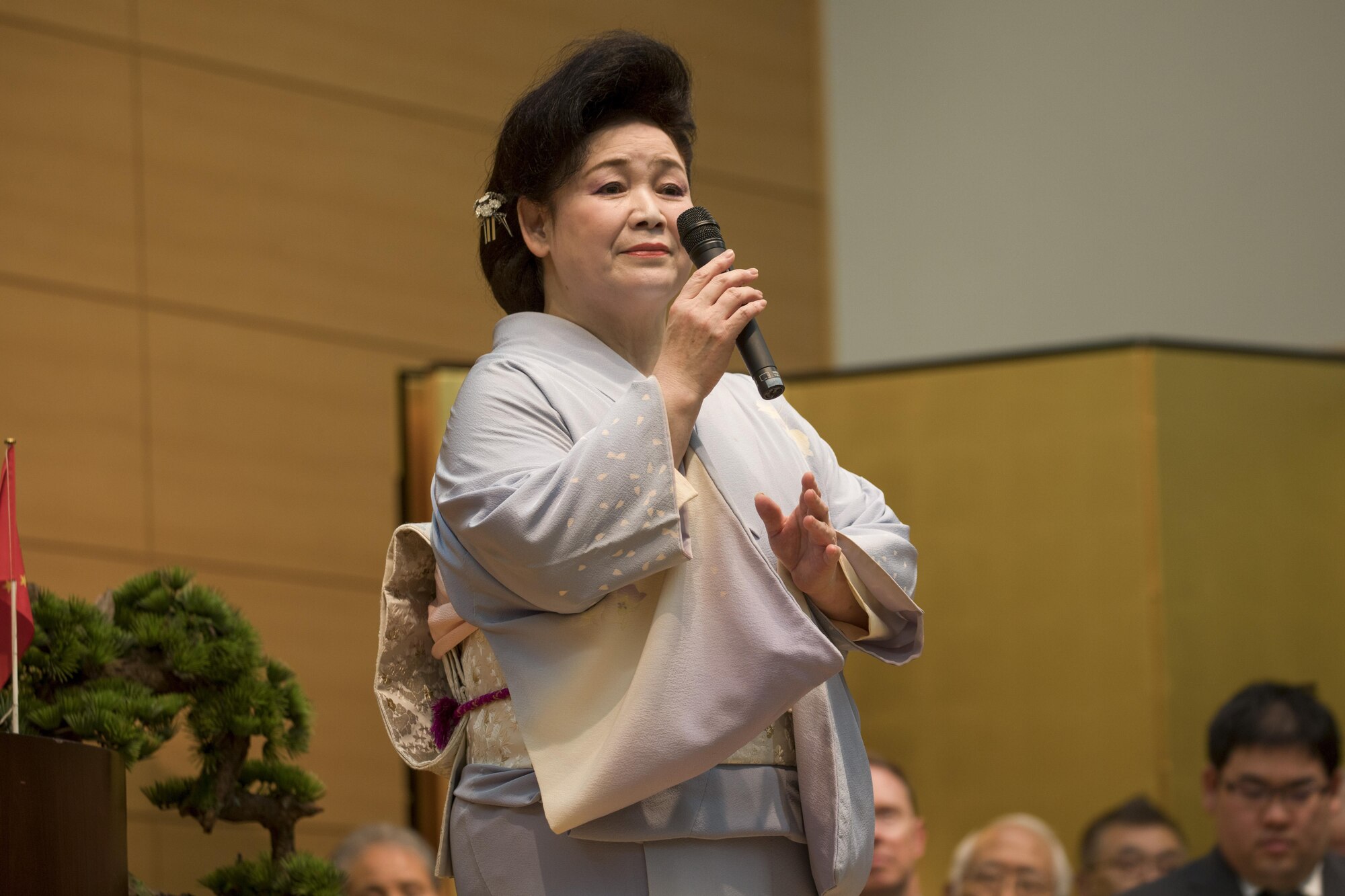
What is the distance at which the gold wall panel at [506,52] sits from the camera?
512 centimetres

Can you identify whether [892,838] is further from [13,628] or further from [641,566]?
[641,566]

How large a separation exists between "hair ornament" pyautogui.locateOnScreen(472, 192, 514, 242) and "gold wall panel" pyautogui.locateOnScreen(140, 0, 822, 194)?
9.33ft

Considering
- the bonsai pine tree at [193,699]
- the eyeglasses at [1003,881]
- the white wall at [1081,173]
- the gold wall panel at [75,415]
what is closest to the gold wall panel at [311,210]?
the gold wall panel at [75,415]

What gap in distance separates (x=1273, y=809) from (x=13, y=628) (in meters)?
2.47

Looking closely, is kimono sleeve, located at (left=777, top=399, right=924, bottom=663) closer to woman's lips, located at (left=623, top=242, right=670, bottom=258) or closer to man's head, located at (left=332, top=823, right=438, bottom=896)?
woman's lips, located at (left=623, top=242, right=670, bottom=258)

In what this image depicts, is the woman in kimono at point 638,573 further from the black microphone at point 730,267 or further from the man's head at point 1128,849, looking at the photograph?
the man's head at point 1128,849

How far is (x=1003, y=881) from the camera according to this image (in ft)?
12.7

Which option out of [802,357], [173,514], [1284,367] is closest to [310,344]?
[173,514]

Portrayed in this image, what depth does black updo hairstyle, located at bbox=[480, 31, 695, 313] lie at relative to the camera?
1831mm

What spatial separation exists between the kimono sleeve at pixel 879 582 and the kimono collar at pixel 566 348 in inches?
10.1

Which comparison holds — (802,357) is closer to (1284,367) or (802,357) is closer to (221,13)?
(1284,367)

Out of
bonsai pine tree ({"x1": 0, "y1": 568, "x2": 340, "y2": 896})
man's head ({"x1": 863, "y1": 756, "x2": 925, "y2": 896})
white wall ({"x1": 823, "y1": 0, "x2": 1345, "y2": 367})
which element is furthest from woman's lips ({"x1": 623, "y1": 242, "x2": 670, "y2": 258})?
white wall ({"x1": 823, "y1": 0, "x2": 1345, "y2": 367})

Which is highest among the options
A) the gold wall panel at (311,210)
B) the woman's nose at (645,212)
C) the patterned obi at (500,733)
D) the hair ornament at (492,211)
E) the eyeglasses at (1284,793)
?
the gold wall panel at (311,210)

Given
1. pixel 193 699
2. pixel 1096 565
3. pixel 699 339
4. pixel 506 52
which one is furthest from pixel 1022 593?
pixel 699 339
